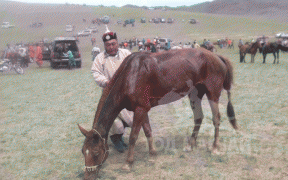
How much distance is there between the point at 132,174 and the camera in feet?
12.3

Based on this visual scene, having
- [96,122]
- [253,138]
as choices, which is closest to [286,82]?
[253,138]

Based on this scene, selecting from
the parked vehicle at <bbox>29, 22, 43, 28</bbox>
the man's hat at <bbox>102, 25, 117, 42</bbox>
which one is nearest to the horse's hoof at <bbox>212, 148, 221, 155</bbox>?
the man's hat at <bbox>102, 25, 117, 42</bbox>

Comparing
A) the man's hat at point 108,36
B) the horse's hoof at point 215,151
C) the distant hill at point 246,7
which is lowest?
the horse's hoof at point 215,151

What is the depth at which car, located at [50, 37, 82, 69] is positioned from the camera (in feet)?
60.5

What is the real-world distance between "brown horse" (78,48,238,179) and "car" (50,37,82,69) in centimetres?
1577

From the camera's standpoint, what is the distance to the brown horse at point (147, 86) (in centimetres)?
341

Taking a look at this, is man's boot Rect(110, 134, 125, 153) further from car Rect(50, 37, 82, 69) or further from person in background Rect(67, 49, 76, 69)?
car Rect(50, 37, 82, 69)

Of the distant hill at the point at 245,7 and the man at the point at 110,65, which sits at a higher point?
the distant hill at the point at 245,7

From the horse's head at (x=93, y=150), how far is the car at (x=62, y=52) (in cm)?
1624

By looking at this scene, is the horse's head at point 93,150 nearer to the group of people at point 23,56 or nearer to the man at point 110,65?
the man at point 110,65

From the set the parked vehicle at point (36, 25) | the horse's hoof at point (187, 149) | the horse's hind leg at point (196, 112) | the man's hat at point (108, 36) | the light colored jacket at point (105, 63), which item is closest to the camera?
the man's hat at point (108, 36)

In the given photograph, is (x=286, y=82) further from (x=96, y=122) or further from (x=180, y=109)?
(x=96, y=122)

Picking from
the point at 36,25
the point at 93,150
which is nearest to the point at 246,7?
the point at 36,25

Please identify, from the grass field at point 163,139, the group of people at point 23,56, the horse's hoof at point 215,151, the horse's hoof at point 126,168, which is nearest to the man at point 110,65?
the grass field at point 163,139
